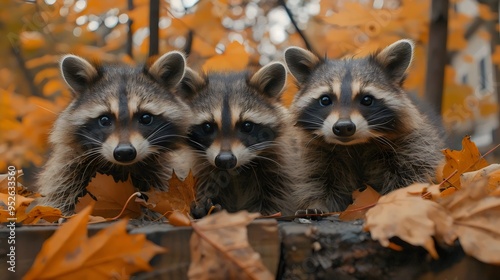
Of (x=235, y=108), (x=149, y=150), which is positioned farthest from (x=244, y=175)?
(x=149, y=150)

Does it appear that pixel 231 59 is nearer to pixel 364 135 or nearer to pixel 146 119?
pixel 146 119

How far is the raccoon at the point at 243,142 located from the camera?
377cm

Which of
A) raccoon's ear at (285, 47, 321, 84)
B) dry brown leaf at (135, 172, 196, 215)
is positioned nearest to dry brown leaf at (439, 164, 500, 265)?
dry brown leaf at (135, 172, 196, 215)

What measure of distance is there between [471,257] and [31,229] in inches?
67.9

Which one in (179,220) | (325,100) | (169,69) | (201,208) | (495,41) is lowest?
(495,41)

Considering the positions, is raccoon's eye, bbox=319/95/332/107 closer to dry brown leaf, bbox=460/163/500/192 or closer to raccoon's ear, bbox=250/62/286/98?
raccoon's ear, bbox=250/62/286/98

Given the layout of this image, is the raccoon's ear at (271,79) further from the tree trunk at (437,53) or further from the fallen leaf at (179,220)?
Answer: the fallen leaf at (179,220)

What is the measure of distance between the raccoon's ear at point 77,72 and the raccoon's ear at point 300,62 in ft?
4.27

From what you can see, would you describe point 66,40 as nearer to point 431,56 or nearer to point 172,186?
point 431,56

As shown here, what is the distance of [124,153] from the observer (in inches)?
131

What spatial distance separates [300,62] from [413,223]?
217 centimetres

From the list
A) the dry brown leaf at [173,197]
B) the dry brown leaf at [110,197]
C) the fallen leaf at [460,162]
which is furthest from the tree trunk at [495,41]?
the dry brown leaf at [110,197]

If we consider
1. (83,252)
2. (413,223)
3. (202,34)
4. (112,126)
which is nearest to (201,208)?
(112,126)

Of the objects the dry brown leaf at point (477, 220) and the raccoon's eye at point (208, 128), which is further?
the raccoon's eye at point (208, 128)
